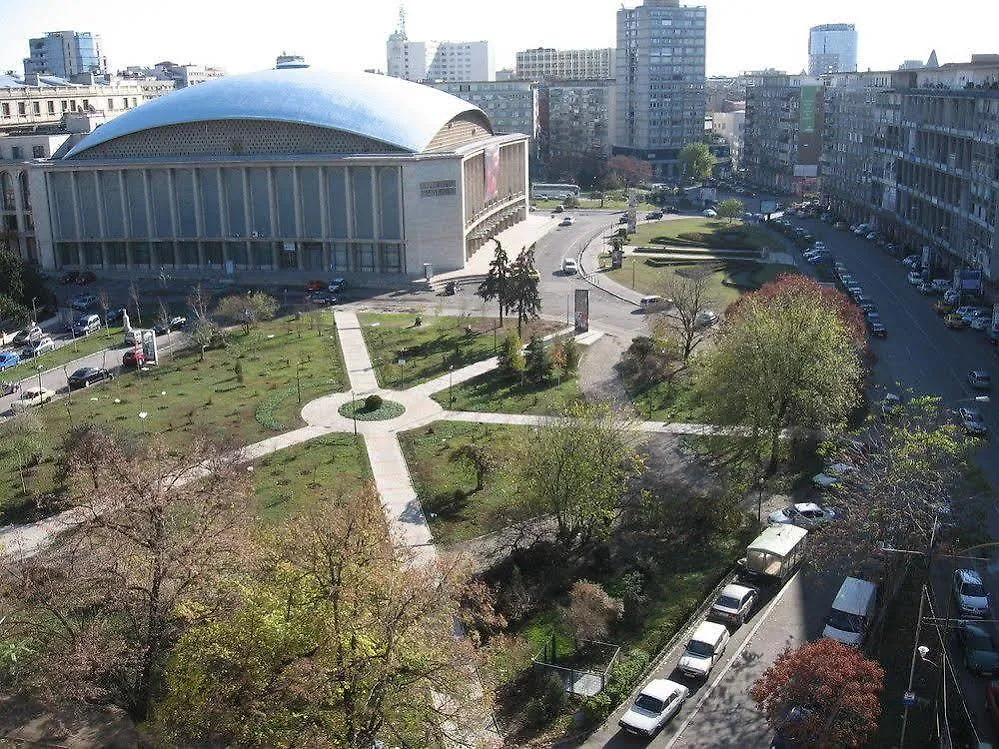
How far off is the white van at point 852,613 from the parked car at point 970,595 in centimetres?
261

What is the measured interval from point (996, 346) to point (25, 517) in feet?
166

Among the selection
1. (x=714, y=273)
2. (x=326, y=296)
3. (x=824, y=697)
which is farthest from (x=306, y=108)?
(x=824, y=697)

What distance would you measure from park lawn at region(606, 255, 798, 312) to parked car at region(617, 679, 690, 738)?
46.7 m

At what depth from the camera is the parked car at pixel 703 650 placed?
27609 millimetres

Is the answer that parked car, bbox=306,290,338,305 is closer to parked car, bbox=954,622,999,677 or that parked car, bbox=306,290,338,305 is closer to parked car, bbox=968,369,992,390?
parked car, bbox=968,369,992,390

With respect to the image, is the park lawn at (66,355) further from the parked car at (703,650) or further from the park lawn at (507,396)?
the parked car at (703,650)

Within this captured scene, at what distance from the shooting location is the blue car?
5712 centimetres

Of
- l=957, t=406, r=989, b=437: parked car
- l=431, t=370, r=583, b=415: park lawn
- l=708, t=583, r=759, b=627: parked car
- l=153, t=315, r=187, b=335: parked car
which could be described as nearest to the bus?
l=153, t=315, r=187, b=335: parked car

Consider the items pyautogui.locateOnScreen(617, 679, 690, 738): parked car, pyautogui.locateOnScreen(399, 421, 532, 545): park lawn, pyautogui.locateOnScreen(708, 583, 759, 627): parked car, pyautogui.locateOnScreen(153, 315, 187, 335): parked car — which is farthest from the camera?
pyautogui.locateOnScreen(153, 315, 187, 335): parked car

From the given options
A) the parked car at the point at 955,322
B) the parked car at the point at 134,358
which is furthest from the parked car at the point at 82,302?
the parked car at the point at 955,322

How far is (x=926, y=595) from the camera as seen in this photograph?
3105 cm

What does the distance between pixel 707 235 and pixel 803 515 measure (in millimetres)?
65825

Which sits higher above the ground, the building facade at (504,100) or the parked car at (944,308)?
the building facade at (504,100)

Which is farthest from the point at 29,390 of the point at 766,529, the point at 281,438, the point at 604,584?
the point at 766,529
